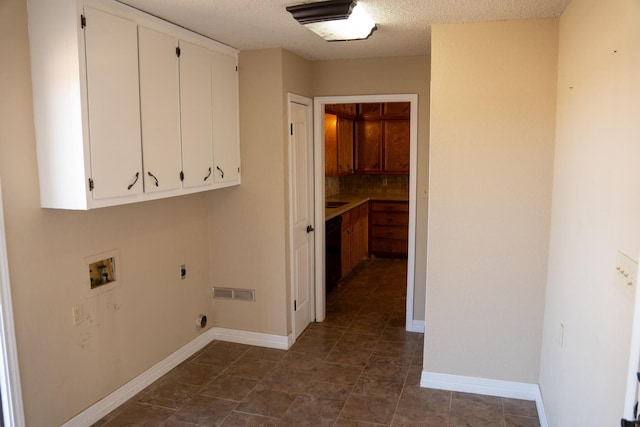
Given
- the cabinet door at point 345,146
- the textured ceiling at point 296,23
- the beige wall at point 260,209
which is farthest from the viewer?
the cabinet door at point 345,146

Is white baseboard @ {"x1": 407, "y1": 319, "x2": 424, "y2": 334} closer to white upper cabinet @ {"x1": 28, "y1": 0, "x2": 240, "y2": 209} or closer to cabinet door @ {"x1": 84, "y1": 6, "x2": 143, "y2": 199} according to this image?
white upper cabinet @ {"x1": 28, "y1": 0, "x2": 240, "y2": 209}

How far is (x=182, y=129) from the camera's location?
3.16m

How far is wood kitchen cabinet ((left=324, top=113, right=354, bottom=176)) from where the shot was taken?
6117mm

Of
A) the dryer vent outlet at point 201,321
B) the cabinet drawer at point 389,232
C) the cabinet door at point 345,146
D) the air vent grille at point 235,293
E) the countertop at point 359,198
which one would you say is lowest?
the dryer vent outlet at point 201,321

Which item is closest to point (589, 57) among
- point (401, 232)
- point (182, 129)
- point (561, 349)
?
point (561, 349)

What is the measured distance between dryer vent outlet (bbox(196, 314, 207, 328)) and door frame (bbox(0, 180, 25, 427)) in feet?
5.36

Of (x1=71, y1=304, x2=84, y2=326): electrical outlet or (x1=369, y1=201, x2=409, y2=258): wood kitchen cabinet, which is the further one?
(x1=369, y1=201, x2=409, y2=258): wood kitchen cabinet

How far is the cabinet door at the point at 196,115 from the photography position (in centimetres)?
317

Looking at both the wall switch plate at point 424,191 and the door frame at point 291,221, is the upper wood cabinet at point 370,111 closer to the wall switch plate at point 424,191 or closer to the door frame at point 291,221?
the door frame at point 291,221

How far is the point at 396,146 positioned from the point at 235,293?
12.5 feet

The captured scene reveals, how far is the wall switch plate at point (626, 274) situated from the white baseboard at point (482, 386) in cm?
166

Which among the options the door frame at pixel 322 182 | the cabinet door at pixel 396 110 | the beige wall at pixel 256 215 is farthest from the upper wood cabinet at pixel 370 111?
the beige wall at pixel 256 215

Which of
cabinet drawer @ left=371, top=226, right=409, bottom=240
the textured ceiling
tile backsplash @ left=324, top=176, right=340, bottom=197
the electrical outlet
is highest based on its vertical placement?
the textured ceiling

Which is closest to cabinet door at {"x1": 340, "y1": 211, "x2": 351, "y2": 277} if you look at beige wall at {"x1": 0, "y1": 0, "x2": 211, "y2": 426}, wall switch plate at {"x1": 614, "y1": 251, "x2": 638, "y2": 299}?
beige wall at {"x1": 0, "y1": 0, "x2": 211, "y2": 426}
